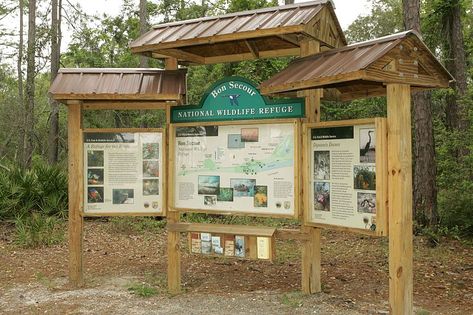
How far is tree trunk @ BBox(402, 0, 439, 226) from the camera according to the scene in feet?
30.4

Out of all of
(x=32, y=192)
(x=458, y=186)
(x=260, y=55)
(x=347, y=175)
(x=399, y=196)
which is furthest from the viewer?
(x=32, y=192)

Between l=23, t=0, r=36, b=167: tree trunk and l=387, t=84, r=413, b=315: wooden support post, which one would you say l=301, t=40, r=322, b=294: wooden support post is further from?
l=23, t=0, r=36, b=167: tree trunk

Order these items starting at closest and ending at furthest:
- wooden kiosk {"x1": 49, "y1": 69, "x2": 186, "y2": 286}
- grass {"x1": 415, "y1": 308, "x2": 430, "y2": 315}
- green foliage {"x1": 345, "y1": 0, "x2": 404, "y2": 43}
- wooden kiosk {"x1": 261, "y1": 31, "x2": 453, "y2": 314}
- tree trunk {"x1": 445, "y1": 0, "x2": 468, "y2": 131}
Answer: wooden kiosk {"x1": 261, "y1": 31, "x2": 453, "y2": 314}, grass {"x1": 415, "y1": 308, "x2": 430, "y2": 315}, wooden kiosk {"x1": 49, "y1": 69, "x2": 186, "y2": 286}, tree trunk {"x1": 445, "y1": 0, "x2": 468, "y2": 131}, green foliage {"x1": 345, "y1": 0, "x2": 404, "y2": 43}

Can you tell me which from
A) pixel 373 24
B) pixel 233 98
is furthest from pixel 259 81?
pixel 373 24

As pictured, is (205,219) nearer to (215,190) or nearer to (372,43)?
(215,190)

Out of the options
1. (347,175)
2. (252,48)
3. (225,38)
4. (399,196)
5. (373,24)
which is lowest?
(399,196)

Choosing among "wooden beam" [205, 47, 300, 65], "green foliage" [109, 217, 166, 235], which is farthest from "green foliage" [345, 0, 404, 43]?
"wooden beam" [205, 47, 300, 65]

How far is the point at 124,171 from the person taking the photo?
628 cm

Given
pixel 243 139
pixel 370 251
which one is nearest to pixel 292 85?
pixel 243 139

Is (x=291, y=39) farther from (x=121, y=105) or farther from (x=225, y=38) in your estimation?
(x=121, y=105)

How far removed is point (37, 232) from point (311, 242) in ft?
20.3

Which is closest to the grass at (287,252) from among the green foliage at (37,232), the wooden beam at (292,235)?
the wooden beam at (292,235)

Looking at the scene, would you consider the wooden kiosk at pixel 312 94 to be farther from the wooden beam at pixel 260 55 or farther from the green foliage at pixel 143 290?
the green foliage at pixel 143 290

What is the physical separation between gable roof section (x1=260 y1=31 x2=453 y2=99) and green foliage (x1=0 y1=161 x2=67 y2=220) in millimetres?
7950
